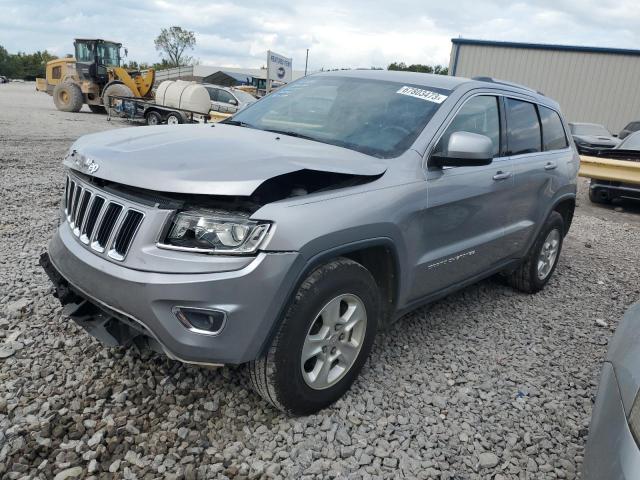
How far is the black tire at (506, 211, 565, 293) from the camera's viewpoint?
4.57 meters

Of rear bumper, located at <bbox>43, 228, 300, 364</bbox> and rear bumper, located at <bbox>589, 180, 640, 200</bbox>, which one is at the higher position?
rear bumper, located at <bbox>43, 228, 300, 364</bbox>

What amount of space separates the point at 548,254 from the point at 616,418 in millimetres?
3521

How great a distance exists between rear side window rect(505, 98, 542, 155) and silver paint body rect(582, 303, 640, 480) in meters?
2.26

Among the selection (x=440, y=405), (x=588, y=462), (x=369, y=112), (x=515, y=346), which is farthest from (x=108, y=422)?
(x=515, y=346)

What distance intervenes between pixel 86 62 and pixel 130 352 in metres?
21.6

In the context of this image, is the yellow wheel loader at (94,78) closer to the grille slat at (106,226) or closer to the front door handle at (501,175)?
the front door handle at (501,175)

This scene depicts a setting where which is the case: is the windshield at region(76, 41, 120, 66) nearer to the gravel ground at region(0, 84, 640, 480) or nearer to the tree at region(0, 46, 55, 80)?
the gravel ground at region(0, 84, 640, 480)

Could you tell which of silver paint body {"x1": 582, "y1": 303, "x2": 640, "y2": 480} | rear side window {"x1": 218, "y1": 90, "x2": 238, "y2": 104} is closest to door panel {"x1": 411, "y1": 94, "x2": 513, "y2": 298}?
silver paint body {"x1": 582, "y1": 303, "x2": 640, "y2": 480}

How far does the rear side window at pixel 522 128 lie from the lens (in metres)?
3.98

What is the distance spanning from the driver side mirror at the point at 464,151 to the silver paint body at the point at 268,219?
9 centimetres

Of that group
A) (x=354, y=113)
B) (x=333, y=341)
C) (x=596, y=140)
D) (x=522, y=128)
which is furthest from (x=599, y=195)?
(x=333, y=341)

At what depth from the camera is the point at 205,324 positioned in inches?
85.5

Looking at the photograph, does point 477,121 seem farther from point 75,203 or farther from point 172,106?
point 172,106

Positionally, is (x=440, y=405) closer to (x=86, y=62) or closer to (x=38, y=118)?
(x=38, y=118)
